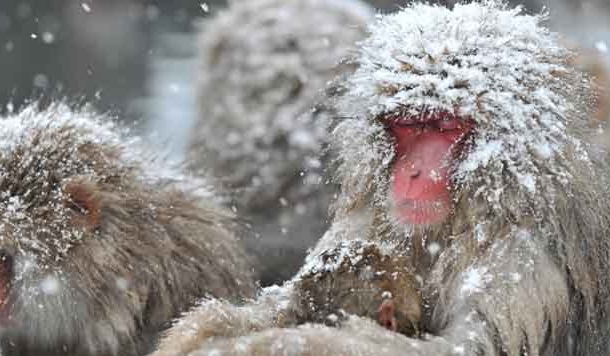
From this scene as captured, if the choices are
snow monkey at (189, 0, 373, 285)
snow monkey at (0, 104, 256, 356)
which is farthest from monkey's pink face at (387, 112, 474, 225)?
snow monkey at (189, 0, 373, 285)

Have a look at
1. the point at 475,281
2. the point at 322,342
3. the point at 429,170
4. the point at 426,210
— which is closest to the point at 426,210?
the point at 426,210

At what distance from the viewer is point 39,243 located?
3135 millimetres

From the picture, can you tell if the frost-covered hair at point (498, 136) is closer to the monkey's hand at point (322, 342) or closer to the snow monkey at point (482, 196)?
the snow monkey at point (482, 196)

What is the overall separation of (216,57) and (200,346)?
134 inches

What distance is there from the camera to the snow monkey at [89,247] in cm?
315

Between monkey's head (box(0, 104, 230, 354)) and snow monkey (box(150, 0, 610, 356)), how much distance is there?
0.48 metres

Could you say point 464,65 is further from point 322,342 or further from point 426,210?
point 322,342

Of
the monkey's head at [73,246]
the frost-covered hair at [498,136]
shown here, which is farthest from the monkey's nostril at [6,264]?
the frost-covered hair at [498,136]

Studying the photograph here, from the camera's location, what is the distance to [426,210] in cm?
289

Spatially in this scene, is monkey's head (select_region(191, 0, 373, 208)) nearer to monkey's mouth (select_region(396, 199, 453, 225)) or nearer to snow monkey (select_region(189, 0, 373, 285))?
snow monkey (select_region(189, 0, 373, 285))

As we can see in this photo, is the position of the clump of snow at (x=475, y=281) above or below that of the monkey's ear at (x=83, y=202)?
below

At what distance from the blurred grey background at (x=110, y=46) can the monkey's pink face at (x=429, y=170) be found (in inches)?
150

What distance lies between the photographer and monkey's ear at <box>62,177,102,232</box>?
3.20m

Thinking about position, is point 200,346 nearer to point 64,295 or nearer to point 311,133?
point 64,295
